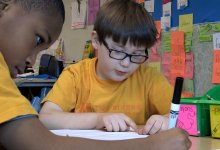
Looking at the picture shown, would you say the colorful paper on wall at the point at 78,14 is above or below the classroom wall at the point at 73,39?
above

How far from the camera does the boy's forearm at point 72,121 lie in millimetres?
1047

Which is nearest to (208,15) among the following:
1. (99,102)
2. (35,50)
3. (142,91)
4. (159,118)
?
(142,91)

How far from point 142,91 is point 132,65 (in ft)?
0.40

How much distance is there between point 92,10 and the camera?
2664mm

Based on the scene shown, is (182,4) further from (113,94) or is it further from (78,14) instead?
(78,14)

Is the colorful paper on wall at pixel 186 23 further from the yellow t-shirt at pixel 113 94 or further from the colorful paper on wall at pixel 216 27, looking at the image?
the yellow t-shirt at pixel 113 94

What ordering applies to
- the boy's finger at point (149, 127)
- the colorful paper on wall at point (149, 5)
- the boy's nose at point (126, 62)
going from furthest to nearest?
the colorful paper on wall at point (149, 5) < the boy's nose at point (126, 62) < the boy's finger at point (149, 127)

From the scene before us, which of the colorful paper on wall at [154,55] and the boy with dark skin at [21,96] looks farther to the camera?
the colorful paper on wall at [154,55]

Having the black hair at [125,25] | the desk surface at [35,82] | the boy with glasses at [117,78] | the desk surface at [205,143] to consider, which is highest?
the black hair at [125,25]

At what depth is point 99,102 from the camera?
1218 mm

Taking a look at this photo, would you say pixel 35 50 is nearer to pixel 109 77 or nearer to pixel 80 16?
pixel 109 77

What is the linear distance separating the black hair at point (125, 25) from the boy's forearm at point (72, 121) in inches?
11.0

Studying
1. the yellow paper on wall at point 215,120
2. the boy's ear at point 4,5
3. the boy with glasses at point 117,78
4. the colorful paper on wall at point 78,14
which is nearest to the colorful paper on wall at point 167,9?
the boy with glasses at point 117,78

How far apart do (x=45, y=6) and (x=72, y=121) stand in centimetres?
44
